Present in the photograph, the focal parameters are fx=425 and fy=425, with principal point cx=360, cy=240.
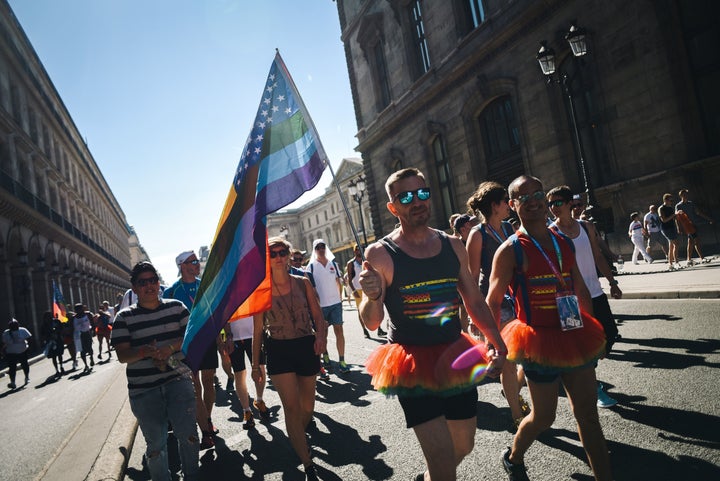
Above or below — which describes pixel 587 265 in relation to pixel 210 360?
above

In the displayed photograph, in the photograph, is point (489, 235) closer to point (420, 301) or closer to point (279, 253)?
point (420, 301)

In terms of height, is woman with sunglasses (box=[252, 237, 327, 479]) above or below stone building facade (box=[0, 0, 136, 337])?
below

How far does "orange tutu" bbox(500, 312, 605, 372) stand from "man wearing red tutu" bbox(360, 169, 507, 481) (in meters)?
0.22

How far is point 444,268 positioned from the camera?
2477mm

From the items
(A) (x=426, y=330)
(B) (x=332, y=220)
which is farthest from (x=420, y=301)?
(B) (x=332, y=220)

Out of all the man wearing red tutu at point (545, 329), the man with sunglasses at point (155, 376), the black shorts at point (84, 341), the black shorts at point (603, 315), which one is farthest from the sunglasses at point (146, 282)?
the black shorts at point (84, 341)

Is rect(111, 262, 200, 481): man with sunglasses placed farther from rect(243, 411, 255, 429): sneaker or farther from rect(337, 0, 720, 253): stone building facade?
rect(337, 0, 720, 253): stone building facade

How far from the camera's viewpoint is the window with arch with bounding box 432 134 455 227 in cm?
2181

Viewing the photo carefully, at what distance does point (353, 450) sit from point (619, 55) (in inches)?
544

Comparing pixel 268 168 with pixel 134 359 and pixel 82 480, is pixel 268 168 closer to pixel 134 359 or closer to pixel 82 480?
pixel 134 359

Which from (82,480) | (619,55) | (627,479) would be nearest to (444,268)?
Answer: (627,479)

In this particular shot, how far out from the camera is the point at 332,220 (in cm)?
6838

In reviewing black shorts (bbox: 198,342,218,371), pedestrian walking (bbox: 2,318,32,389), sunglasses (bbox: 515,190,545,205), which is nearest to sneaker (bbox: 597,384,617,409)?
sunglasses (bbox: 515,190,545,205)

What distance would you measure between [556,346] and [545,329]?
145 mm
